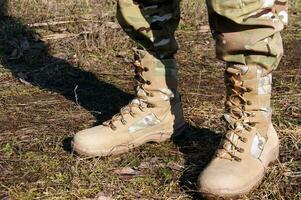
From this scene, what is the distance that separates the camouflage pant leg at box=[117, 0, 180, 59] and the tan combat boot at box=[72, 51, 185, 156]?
5 centimetres

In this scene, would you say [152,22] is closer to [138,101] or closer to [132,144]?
[138,101]

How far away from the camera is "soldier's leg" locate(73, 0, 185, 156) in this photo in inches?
85.0

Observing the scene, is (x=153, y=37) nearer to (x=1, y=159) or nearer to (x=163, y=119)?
(x=163, y=119)

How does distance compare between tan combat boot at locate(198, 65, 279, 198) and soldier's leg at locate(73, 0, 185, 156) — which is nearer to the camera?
tan combat boot at locate(198, 65, 279, 198)

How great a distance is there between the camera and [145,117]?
2248 millimetres

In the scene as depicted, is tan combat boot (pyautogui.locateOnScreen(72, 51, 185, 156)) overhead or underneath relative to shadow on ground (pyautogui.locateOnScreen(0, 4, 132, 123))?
overhead

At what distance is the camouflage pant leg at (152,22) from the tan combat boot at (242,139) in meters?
0.38

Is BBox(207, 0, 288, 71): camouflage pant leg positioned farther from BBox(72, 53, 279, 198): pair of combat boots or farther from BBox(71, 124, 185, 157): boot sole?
BBox(71, 124, 185, 157): boot sole

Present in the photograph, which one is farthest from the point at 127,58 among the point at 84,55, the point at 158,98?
the point at 158,98

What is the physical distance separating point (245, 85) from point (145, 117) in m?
0.51

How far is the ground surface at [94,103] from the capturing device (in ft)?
6.47

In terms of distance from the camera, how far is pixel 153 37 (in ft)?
7.15

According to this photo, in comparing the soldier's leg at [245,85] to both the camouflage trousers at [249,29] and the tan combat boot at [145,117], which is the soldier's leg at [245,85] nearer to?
the camouflage trousers at [249,29]

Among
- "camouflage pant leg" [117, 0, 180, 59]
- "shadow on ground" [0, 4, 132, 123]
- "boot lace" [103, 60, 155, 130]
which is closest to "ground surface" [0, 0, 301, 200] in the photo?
"shadow on ground" [0, 4, 132, 123]
